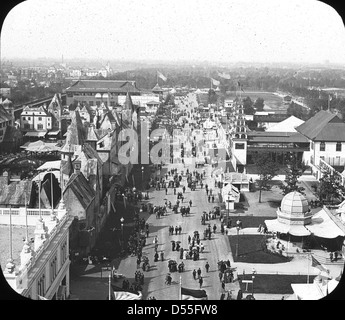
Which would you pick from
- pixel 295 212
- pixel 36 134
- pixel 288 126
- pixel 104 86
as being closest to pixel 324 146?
pixel 288 126

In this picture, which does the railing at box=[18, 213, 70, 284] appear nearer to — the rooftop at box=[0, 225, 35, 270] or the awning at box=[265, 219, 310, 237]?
the rooftop at box=[0, 225, 35, 270]

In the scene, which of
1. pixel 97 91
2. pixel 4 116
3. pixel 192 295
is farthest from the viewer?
pixel 97 91

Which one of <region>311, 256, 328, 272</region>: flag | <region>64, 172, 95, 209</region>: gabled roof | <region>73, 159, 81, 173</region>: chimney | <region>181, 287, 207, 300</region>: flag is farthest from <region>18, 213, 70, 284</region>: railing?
<region>73, 159, 81, 173</region>: chimney

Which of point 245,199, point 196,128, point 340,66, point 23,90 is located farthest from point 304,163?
point 340,66

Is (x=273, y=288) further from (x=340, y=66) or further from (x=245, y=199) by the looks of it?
(x=340, y=66)

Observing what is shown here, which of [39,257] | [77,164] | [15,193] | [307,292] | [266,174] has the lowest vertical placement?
[266,174]

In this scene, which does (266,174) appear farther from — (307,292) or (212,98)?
(212,98)
